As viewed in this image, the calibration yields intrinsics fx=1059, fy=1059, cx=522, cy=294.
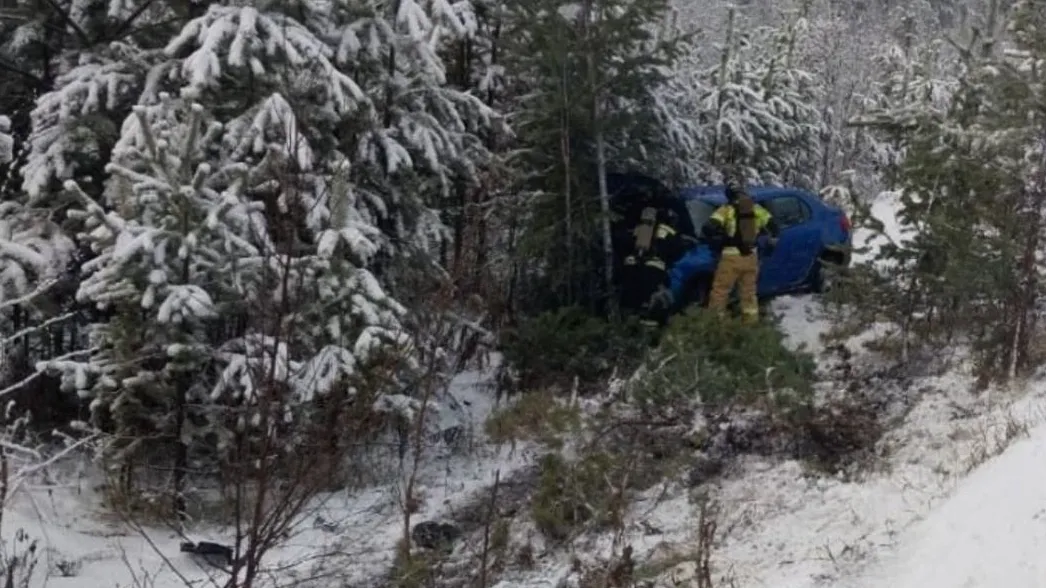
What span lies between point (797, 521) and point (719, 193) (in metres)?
6.37

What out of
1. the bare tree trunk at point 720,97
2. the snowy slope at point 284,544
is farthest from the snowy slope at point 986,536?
the bare tree trunk at point 720,97

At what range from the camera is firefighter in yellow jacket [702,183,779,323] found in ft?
37.6

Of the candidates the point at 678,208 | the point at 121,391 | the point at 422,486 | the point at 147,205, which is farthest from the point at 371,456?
the point at 678,208

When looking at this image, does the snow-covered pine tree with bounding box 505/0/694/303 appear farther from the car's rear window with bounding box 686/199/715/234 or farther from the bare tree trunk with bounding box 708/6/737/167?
the bare tree trunk with bounding box 708/6/737/167

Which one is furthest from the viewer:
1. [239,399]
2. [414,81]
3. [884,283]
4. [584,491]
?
[414,81]

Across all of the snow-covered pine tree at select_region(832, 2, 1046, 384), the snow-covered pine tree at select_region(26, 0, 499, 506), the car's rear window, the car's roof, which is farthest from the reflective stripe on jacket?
the snow-covered pine tree at select_region(26, 0, 499, 506)

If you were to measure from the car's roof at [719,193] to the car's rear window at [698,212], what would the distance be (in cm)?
7

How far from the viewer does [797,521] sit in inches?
273

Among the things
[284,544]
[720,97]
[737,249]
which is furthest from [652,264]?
[720,97]

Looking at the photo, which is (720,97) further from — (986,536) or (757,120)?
(986,536)

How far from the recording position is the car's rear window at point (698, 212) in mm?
12047

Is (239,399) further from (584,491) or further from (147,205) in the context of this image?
(584,491)

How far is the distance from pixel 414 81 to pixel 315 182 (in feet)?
7.56

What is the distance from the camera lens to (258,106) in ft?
30.0
